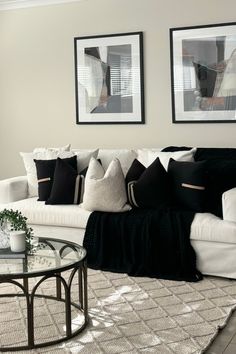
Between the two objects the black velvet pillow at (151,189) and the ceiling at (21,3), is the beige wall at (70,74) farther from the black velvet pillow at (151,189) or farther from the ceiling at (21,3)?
the black velvet pillow at (151,189)

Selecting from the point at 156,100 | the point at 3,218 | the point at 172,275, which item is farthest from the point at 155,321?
the point at 156,100

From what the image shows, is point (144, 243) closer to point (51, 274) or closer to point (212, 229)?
point (212, 229)

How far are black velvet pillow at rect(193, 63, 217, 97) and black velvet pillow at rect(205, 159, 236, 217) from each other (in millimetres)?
940

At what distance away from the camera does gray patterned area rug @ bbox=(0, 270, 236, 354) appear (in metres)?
3.18

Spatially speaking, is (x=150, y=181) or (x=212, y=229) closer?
(x=212, y=229)

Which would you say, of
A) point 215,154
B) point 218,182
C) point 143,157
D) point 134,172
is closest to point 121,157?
point 143,157

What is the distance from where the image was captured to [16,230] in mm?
3621

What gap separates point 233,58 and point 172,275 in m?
2.16

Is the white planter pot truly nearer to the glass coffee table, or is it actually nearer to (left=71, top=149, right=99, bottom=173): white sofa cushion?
the glass coffee table

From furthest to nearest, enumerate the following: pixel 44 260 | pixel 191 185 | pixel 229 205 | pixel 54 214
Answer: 1. pixel 54 214
2. pixel 191 185
3. pixel 229 205
4. pixel 44 260

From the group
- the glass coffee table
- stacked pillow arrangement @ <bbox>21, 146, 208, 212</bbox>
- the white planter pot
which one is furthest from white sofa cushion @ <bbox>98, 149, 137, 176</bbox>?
the white planter pot

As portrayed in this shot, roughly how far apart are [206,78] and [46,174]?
1.75m

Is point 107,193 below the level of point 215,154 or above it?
below

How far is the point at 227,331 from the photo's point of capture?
335 centimetres
